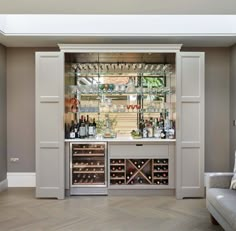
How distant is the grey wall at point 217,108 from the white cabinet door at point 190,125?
887 millimetres

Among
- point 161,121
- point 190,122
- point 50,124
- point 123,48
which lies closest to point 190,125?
point 190,122

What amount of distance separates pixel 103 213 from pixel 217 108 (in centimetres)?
294

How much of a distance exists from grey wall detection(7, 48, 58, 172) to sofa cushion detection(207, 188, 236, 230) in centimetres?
345

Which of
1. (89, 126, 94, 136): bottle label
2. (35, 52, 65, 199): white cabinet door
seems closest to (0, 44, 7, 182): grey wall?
(35, 52, 65, 199): white cabinet door

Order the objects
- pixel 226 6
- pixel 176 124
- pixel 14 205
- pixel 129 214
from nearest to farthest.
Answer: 1. pixel 226 6
2. pixel 129 214
3. pixel 14 205
4. pixel 176 124

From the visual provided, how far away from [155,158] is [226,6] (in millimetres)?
2583

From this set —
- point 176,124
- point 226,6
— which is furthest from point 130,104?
point 226,6

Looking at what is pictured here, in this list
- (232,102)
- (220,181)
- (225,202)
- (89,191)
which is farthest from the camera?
(232,102)

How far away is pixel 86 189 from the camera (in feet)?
16.8

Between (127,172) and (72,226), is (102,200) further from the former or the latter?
(72,226)

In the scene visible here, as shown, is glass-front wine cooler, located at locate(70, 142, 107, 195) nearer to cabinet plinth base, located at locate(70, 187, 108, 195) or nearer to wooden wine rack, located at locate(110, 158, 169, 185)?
cabinet plinth base, located at locate(70, 187, 108, 195)

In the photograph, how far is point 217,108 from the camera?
577 centimetres

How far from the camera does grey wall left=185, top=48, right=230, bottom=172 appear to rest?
18.8 feet

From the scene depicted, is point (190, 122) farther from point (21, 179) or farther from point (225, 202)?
point (21, 179)
